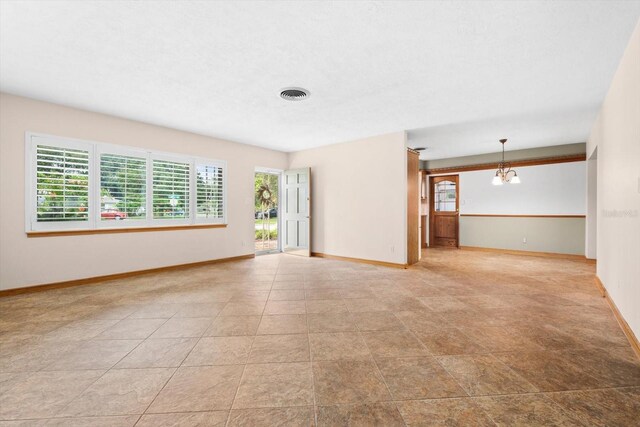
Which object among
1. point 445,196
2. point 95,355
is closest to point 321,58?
point 95,355

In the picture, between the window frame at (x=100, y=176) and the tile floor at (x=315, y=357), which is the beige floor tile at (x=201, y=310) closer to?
the tile floor at (x=315, y=357)

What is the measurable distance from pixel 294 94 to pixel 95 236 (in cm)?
366

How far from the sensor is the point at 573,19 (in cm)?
221

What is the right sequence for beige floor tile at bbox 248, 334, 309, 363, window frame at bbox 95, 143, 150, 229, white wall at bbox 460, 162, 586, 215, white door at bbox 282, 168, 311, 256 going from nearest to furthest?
beige floor tile at bbox 248, 334, 309, 363 < window frame at bbox 95, 143, 150, 229 < white wall at bbox 460, 162, 586, 215 < white door at bbox 282, 168, 311, 256

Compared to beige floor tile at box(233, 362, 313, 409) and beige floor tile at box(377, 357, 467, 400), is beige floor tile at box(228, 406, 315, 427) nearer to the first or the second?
beige floor tile at box(233, 362, 313, 409)

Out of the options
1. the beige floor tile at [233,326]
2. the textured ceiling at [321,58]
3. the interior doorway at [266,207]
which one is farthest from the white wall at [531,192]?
the beige floor tile at [233,326]

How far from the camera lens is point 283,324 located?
9.11ft

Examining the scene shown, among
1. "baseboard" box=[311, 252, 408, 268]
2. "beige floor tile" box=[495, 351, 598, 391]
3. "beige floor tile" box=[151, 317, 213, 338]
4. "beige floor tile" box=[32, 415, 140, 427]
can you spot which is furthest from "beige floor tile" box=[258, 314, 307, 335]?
"baseboard" box=[311, 252, 408, 268]

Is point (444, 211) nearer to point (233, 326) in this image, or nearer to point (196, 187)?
point (196, 187)

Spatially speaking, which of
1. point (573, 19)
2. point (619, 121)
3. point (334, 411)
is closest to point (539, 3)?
point (573, 19)

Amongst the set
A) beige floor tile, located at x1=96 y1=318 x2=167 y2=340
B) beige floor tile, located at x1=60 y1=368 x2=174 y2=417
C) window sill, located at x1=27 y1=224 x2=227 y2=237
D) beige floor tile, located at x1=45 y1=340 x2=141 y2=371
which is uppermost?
window sill, located at x1=27 y1=224 x2=227 y2=237

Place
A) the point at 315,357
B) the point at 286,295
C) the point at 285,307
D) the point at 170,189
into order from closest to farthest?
the point at 315,357, the point at 285,307, the point at 286,295, the point at 170,189

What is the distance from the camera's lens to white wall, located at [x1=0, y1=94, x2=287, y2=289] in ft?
12.1

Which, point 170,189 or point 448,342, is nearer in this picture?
point 448,342
